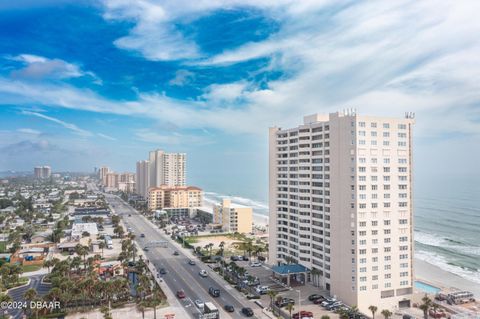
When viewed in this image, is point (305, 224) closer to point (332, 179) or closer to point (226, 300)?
point (332, 179)

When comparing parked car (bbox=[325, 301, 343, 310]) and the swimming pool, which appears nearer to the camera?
parked car (bbox=[325, 301, 343, 310])

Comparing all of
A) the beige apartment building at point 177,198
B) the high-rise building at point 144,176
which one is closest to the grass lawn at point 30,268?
the beige apartment building at point 177,198

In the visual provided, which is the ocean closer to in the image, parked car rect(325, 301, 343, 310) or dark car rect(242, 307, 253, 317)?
parked car rect(325, 301, 343, 310)

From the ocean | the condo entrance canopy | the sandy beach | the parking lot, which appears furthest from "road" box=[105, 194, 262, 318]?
the ocean

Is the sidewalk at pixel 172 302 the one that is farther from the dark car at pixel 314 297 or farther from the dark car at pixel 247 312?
the dark car at pixel 314 297

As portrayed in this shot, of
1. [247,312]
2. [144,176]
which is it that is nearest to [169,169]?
[144,176]
